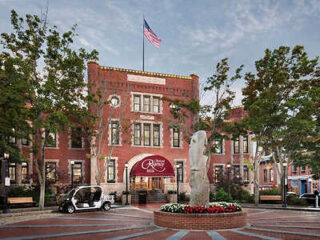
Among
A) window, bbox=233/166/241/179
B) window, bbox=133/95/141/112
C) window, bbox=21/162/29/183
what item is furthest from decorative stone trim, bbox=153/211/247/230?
window, bbox=133/95/141/112

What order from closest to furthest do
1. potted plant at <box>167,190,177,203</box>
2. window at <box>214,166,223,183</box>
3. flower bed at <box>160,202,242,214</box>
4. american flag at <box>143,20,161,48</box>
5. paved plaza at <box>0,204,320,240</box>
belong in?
paved plaza at <box>0,204,320,240</box>, flower bed at <box>160,202,242,214</box>, potted plant at <box>167,190,177,203</box>, american flag at <box>143,20,161,48</box>, window at <box>214,166,223,183</box>

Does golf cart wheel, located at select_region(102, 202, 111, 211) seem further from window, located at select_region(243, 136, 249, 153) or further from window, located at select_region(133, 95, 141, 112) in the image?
window, located at select_region(243, 136, 249, 153)

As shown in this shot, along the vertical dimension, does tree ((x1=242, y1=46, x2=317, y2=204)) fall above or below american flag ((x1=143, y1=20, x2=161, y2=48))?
below

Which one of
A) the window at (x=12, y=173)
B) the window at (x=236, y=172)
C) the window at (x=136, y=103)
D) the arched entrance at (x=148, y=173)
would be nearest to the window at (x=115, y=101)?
the window at (x=136, y=103)

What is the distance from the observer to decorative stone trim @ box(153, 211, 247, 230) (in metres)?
14.1

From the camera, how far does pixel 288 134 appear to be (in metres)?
26.4

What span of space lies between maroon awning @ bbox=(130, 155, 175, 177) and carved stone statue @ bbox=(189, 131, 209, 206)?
15.3m

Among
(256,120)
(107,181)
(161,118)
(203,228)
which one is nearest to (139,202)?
(107,181)

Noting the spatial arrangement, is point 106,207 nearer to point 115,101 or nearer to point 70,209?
point 70,209

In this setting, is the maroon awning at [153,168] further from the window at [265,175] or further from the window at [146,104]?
the window at [265,175]

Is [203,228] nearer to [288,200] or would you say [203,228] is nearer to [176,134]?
[288,200]

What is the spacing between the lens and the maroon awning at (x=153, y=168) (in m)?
30.8

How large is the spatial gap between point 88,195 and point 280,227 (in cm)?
1450

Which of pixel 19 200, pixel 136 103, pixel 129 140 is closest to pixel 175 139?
pixel 129 140
